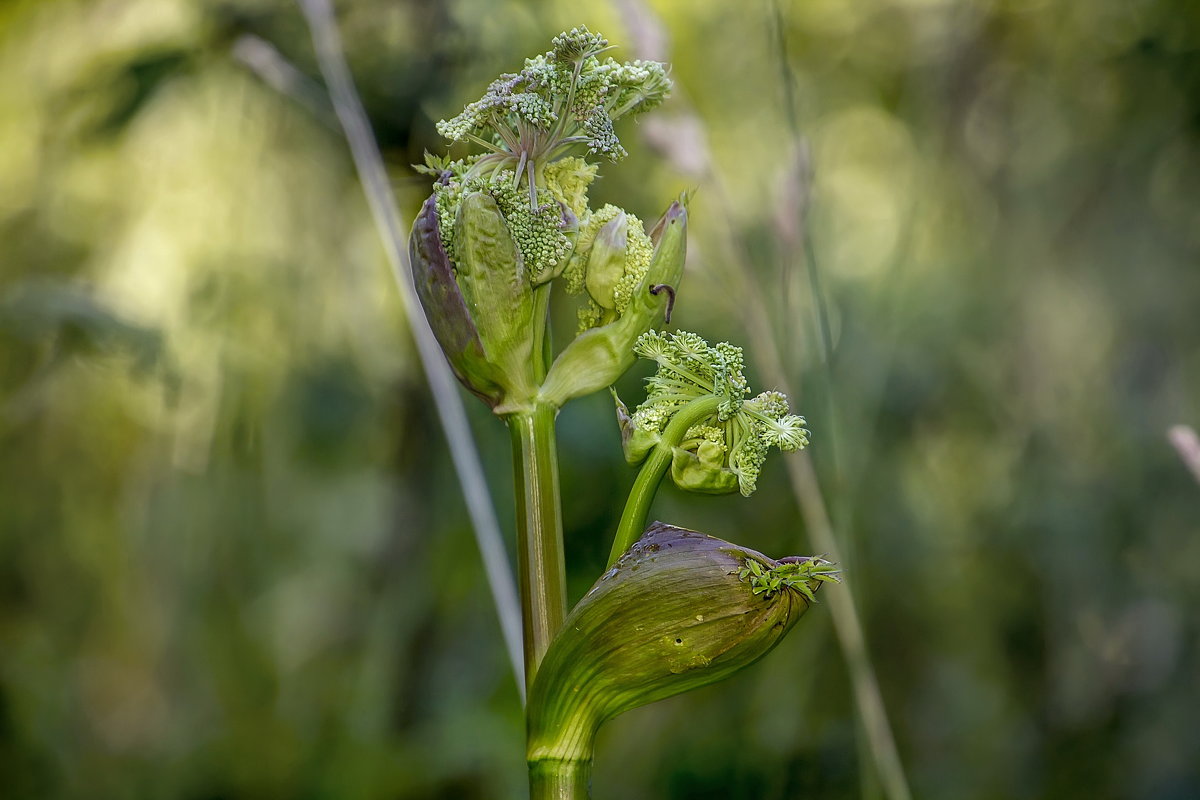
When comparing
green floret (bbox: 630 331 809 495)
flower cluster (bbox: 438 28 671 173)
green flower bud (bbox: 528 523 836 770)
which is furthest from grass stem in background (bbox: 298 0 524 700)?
flower cluster (bbox: 438 28 671 173)

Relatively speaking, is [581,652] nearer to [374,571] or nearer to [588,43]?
[588,43]

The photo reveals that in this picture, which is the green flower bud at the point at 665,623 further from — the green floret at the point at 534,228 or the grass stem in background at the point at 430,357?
the grass stem in background at the point at 430,357

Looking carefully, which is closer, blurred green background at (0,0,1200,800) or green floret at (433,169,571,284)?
green floret at (433,169,571,284)

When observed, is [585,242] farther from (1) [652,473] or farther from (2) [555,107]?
(1) [652,473]

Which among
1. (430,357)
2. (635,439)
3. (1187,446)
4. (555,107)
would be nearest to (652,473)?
(635,439)

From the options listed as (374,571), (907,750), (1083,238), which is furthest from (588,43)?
(1083,238)

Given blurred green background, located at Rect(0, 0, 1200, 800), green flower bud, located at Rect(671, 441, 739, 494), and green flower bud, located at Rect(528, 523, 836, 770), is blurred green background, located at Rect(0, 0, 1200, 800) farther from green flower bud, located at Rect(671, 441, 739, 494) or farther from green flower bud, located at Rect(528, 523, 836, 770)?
green flower bud, located at Rect(528, 523, 836, 770)

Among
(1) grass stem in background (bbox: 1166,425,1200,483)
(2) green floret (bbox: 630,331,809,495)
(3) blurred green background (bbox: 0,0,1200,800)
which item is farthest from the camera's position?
(3) blurred green background (bbox: 0,0,1200,800)
